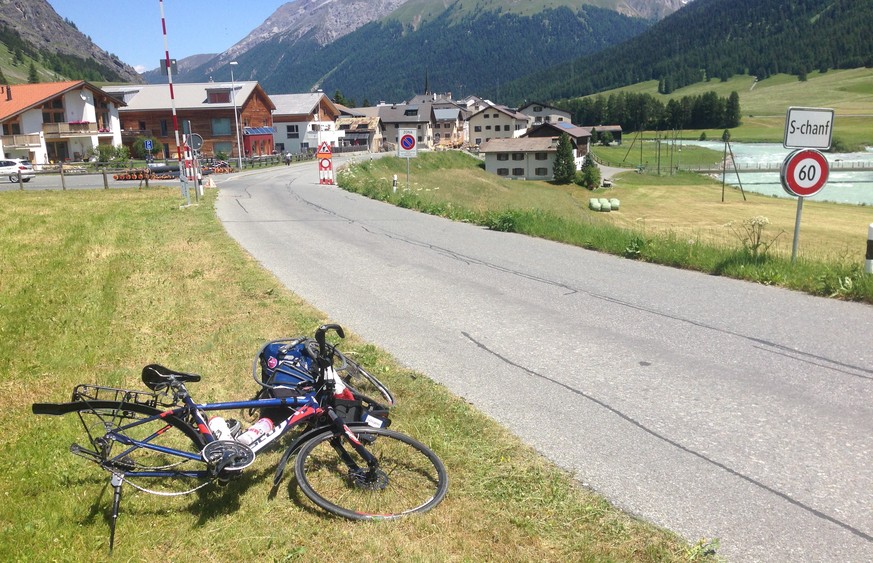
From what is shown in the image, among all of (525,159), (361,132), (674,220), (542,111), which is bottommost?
(674,220)

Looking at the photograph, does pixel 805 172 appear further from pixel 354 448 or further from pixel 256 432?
pixel 256 432

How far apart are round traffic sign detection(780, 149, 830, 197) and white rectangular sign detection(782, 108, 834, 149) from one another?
194 millimetres

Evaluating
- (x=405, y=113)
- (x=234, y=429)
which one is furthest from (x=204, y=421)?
(x=405, y=113)

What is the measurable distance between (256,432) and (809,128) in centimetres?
1061

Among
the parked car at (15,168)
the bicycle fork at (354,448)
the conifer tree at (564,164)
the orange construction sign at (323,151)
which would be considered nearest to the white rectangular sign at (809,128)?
the bicycle fork at (354,448)

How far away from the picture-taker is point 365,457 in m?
4.54

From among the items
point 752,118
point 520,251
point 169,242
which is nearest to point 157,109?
point 169,242

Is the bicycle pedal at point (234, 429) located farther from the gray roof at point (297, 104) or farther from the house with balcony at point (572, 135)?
the gray roof at point (297, 104)

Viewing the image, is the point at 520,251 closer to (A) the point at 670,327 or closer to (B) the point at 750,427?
(A) the point at 670,327

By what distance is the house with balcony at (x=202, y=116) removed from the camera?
2913 inches

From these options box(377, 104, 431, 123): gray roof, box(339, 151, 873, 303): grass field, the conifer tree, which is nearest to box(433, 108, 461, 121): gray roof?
box(377, 104, 431, 123): gray roof

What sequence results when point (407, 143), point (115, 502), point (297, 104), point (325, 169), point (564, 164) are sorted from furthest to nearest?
point (297, 104) < point (564, 164) < point (325, 169) < point (407, 143) < point (115, 502)

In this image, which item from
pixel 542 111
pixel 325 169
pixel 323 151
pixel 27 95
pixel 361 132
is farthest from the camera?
pixel 542 111

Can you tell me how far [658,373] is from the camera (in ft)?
22.6
